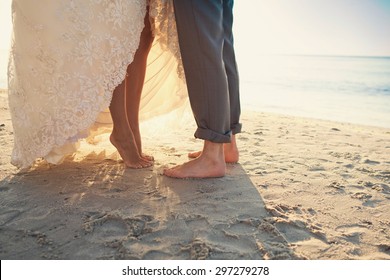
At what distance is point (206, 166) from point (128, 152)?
1.52 feet

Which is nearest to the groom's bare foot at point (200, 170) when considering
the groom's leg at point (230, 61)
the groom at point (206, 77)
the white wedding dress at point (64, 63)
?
the groom at point (206, 77)

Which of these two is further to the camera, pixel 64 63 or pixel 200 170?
pixel 200 170

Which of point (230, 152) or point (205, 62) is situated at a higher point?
point (205, 62)

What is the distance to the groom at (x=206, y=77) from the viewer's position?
5.39 ft

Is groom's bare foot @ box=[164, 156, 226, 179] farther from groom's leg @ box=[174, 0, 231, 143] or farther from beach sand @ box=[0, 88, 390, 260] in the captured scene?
groom's leg @ box=[174, 0, 231, 143]

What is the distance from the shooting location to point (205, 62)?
67.0 inches

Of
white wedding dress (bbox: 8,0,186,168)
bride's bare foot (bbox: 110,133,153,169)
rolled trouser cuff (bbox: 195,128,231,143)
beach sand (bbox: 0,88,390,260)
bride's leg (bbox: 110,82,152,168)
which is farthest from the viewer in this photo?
bride's bare foot (bbox: 110,133,153,169)

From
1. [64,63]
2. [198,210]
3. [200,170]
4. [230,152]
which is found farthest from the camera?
[230,152]

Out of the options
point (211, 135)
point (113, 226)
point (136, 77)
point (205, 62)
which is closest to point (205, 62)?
point (205, 62)

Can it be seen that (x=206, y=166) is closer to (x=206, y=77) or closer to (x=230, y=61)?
(x=206, y=77)

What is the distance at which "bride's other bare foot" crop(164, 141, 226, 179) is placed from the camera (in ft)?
6.10

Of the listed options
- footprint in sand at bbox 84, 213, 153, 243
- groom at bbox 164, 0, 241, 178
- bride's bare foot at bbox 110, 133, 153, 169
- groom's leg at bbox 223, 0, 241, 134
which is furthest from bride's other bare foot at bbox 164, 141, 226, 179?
footprint in sand at bbox 84, 213, 153, 243
